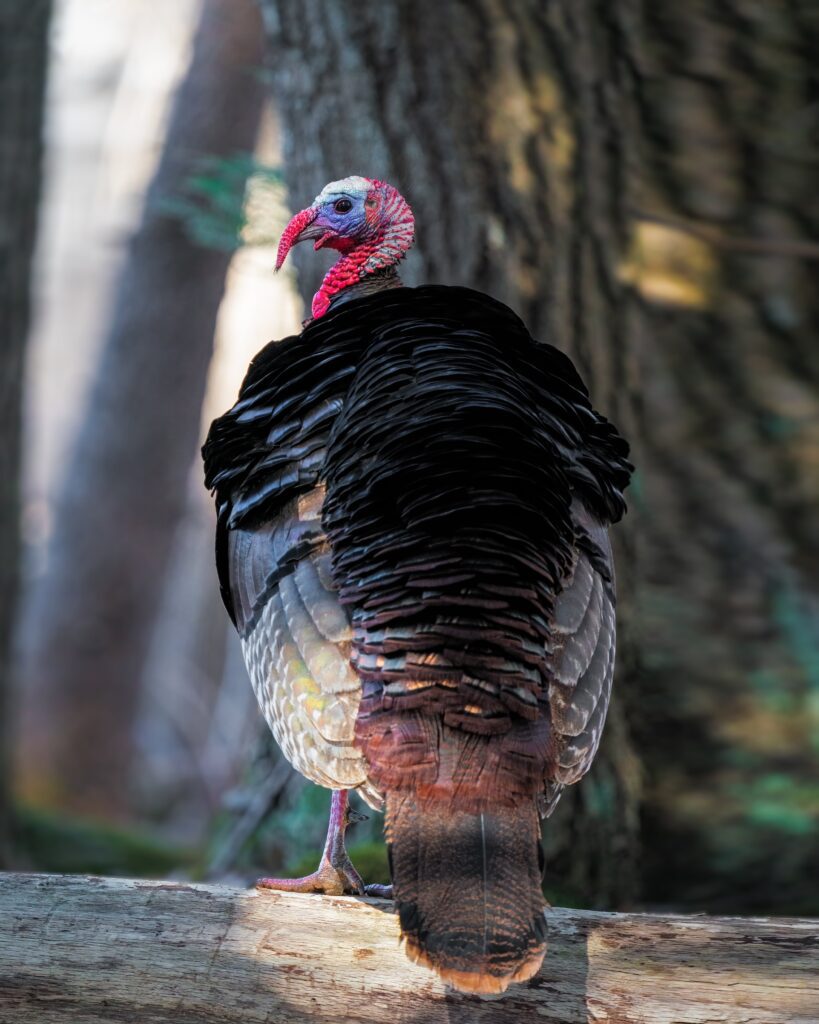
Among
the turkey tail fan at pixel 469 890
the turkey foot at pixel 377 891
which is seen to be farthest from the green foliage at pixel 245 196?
the turkey tail fan at pixel 469 890

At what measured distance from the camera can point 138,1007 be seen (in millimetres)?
2793

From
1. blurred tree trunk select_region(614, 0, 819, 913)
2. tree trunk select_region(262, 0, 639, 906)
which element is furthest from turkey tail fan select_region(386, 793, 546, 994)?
blurred tree trunk select_region(614, 0, 819, 913)

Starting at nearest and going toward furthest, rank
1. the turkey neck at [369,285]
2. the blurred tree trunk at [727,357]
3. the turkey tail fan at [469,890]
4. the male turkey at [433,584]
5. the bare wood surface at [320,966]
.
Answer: the turkey tail fan at [469,890] → the male turkey at [433,584] → the bare wood surface at [320,966] → the turkey neck at [369,285] → the blurred tree trunk at [727,357]

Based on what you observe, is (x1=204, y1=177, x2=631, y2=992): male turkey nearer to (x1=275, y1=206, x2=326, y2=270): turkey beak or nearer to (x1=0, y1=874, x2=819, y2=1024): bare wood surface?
(x1=275, y1=206, x2=326, y2=270): turkey beak

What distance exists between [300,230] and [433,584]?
1.63 meters

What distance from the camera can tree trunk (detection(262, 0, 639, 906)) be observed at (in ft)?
15.0

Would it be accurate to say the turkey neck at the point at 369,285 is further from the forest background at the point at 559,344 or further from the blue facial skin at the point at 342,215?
the forest background at the point at 559,344

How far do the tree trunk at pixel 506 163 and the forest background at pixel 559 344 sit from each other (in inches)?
0.5

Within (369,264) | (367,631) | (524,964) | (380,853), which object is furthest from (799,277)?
(524,964)

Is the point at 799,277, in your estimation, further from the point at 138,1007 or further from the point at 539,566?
the point at 138,1007

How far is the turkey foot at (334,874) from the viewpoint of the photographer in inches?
130

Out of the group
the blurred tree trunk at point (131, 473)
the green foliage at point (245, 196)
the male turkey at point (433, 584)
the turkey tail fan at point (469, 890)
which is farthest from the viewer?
the blurred tree trunk at point (131, 473)

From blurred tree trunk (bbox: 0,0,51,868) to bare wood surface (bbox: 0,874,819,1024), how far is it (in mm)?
4236

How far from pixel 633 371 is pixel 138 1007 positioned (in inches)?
125
